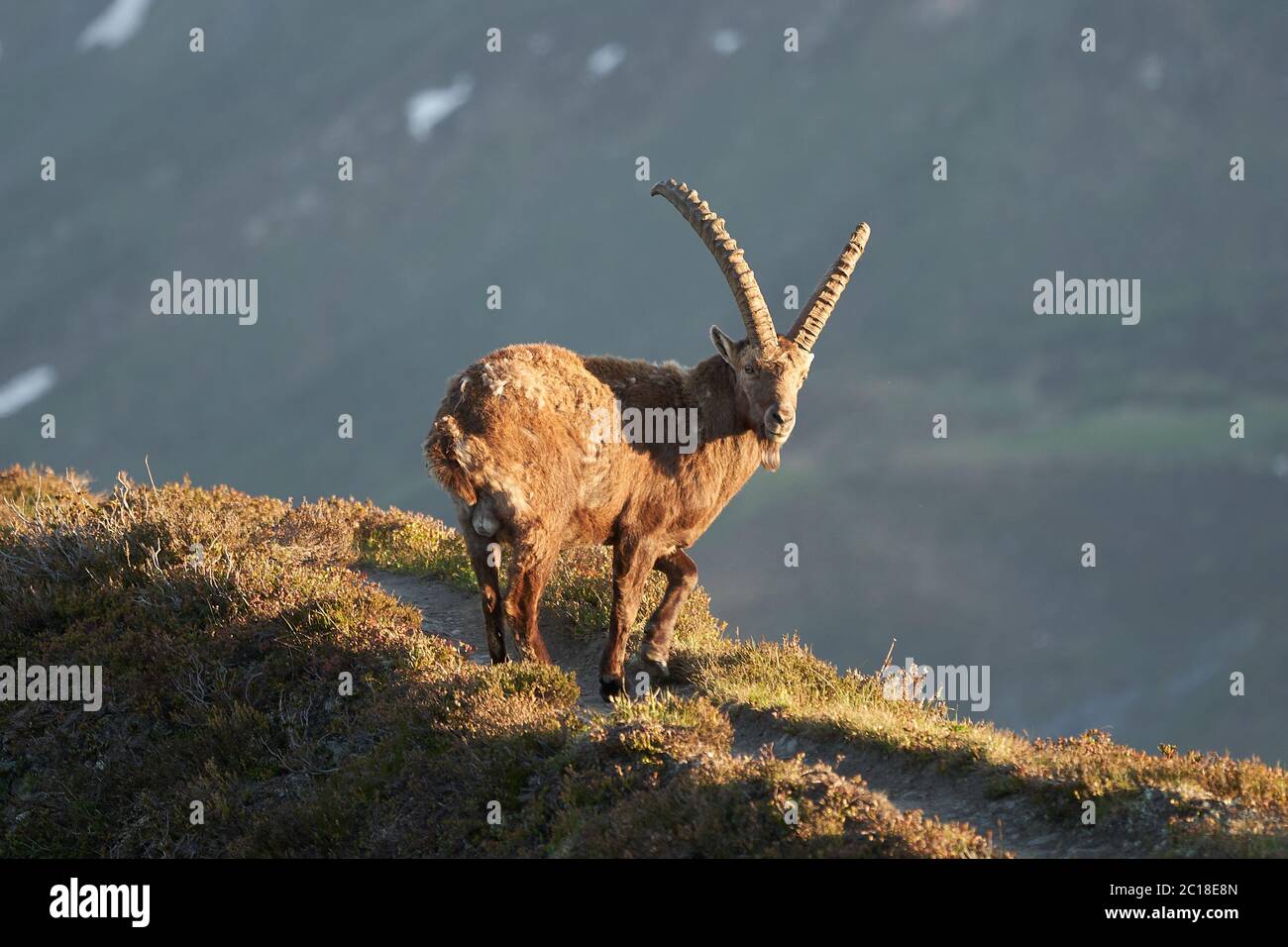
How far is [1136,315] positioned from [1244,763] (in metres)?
7.53

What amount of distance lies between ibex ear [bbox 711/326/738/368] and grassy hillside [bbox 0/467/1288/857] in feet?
9.48

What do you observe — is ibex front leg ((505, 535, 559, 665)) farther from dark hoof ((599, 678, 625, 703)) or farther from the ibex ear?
the ibex ear

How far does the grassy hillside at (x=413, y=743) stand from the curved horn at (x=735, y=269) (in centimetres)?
317

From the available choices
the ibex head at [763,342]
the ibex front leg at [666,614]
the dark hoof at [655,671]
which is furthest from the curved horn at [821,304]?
the dark hoof at [655,671]

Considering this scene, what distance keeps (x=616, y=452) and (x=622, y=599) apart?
1362mm

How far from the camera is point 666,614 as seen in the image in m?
11.9

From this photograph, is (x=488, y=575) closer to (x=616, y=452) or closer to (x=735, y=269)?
(x=616, y=452)

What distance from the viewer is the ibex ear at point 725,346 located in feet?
38.2

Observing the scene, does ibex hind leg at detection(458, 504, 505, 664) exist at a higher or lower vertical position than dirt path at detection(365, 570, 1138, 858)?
higher

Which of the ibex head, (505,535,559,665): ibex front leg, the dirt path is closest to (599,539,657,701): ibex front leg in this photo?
the dirt path

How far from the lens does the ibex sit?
32.7 feet

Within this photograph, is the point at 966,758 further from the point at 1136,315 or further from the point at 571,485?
the point at 1136,315

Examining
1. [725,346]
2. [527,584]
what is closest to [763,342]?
[725,346]
